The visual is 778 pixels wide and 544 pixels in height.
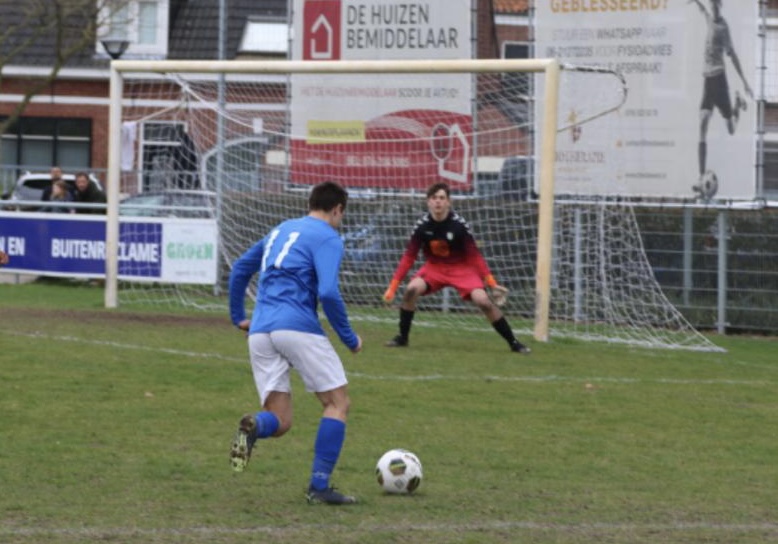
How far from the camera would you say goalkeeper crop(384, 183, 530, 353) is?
16.2 meters

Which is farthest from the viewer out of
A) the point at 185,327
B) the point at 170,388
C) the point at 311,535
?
the point at 185,327

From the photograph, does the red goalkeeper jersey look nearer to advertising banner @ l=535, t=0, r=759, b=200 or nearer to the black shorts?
advertising banner @ l=535, t=0, r=759, b=200

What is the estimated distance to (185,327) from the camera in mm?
18203

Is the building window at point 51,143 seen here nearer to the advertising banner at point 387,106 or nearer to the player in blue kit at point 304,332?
the advertising banner at point 387,106

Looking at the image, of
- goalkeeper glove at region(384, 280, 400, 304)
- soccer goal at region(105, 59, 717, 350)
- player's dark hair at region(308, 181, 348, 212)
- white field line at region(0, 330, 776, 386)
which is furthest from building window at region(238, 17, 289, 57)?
player's dark hair at region(308, 181, 348, 212)

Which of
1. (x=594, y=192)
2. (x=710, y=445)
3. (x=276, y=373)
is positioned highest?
(x=594, y=192)

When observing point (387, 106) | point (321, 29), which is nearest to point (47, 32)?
point (321, 29)

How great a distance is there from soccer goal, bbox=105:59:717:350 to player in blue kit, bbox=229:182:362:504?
989 cm

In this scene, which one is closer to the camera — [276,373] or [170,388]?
[276,373]

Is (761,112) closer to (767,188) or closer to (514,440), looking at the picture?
(767,188)

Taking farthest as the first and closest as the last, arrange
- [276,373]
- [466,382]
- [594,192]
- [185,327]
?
1. [594,192]
2. [185,327]
3. [466,382]
4. [276,373]

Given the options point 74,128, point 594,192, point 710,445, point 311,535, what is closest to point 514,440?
point 710,445

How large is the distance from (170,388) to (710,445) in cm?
441

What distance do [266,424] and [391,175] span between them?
12.8m
